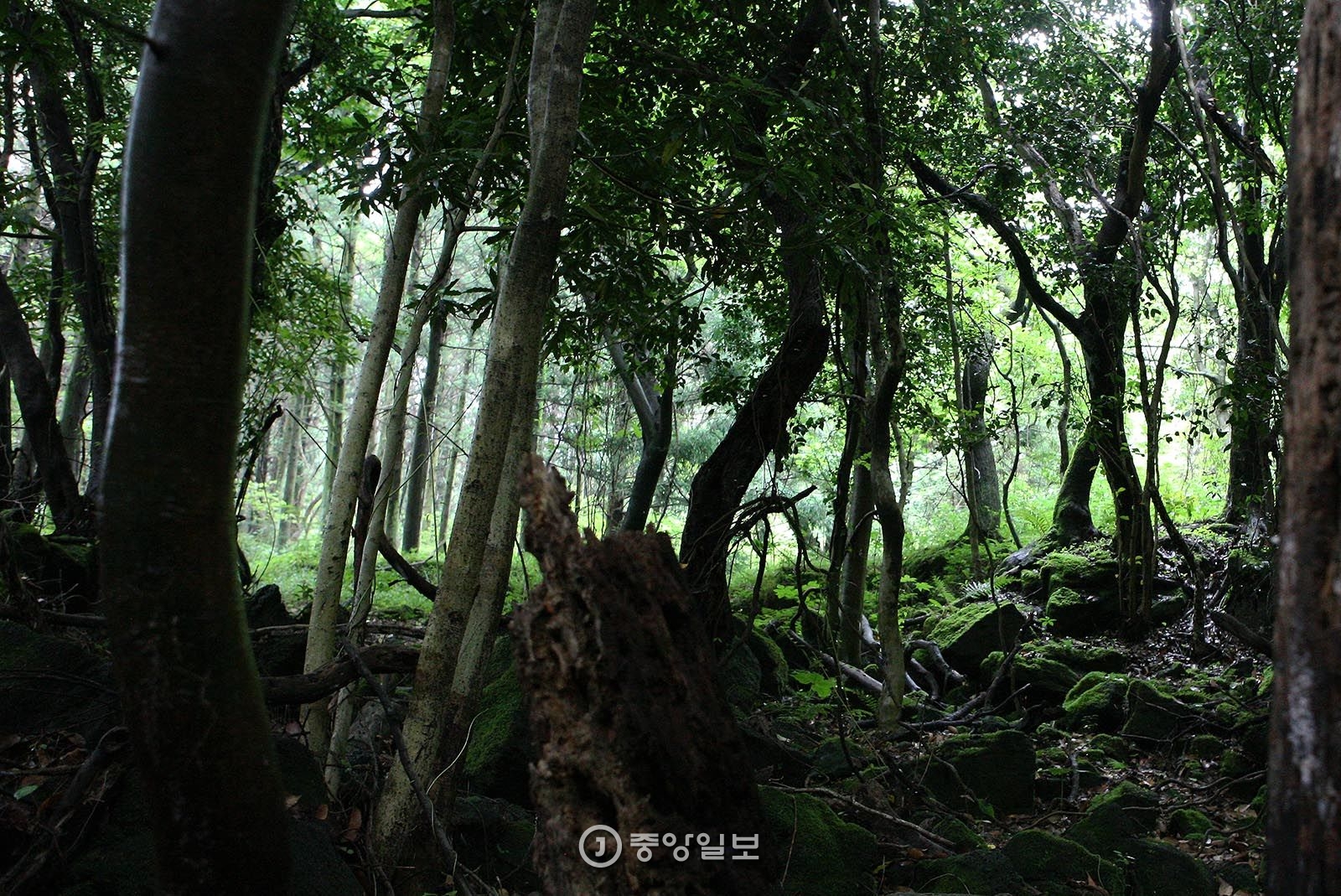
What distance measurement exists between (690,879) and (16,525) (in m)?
5.48

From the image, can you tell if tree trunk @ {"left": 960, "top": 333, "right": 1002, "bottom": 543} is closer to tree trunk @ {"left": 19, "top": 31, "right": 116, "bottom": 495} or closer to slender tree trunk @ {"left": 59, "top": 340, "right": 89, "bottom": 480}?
tree trunk @ {"left": 19, "top": 31, "right": 116, "bottom": 495}

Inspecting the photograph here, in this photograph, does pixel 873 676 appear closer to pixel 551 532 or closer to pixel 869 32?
pixel 869 32

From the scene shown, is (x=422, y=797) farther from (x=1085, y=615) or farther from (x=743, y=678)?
(x=1085, y=615)

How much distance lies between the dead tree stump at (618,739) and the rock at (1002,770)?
398 centimetres

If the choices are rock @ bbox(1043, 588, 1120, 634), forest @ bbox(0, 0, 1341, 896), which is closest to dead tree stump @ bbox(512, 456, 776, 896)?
forest @ bbox(0, 0, 1341, 896)

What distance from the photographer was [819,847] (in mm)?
3867

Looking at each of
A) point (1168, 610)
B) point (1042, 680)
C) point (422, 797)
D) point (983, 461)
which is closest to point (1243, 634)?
point (1042, 680)

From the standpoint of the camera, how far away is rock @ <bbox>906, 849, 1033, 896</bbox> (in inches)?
137

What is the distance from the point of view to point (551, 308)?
18.0 ft

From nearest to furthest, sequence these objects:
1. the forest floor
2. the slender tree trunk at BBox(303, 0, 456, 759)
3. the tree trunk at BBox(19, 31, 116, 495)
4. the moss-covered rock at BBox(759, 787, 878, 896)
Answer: the forest floor → the moss-covered rock at BBox(759, 787, 878, 896) → the slender tree trunk at BBox(303, 0, 456, 759) → the tree trunk at BBox(19, 31, 116, 495)

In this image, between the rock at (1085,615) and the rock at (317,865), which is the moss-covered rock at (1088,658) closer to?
the rock at (1085,615)

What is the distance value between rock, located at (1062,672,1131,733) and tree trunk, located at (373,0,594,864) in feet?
19.3

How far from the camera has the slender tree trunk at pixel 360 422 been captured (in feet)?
12.6

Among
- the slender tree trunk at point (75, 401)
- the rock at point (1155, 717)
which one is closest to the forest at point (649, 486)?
the rock at point (1155, 717)
